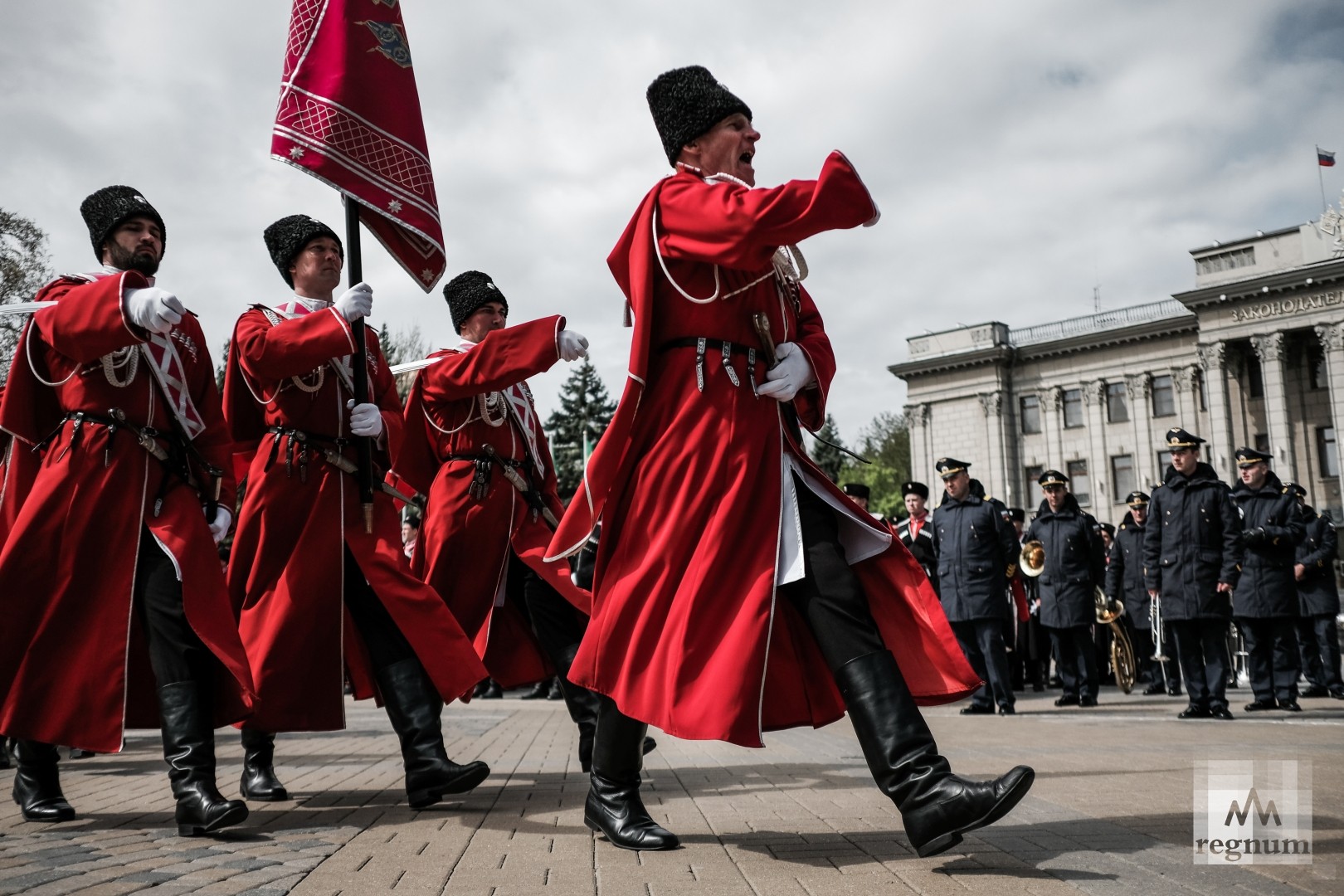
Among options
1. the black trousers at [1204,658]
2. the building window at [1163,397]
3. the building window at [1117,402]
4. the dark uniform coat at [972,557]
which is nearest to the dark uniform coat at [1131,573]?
the dark uniform coat at [972,557]

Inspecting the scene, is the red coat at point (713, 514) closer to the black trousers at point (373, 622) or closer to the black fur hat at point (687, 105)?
the black fur hat at point (687, 105)

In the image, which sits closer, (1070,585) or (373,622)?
(373,622)

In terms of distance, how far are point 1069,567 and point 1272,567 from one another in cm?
199

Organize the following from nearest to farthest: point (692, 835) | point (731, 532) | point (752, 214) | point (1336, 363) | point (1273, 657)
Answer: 1. point (752, 214)
2. point (731, 532)
3. point (692, 835)
4. point (1273, 657)
5. point (1336, 363)

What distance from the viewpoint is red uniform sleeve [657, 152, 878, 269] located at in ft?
10.6

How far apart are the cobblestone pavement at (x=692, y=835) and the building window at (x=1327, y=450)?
5178 cm

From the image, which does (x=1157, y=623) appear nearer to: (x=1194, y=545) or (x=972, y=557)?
(x=1194, y=545)

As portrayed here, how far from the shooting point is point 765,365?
151 inches

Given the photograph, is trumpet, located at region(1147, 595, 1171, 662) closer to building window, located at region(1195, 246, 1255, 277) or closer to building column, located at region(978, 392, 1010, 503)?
building window, located at region(1195, 246, 1255, 277)

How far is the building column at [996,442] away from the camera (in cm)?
6406

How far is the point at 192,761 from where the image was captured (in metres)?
4.18

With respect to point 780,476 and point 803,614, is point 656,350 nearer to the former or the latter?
point 780,476

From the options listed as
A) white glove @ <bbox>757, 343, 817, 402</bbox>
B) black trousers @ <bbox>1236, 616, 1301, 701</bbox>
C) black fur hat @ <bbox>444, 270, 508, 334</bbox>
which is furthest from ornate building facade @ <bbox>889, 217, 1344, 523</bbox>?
white glove @ <bbox>757, 343, 817, 402</bbox>

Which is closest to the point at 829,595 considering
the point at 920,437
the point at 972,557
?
the point at 972,557
